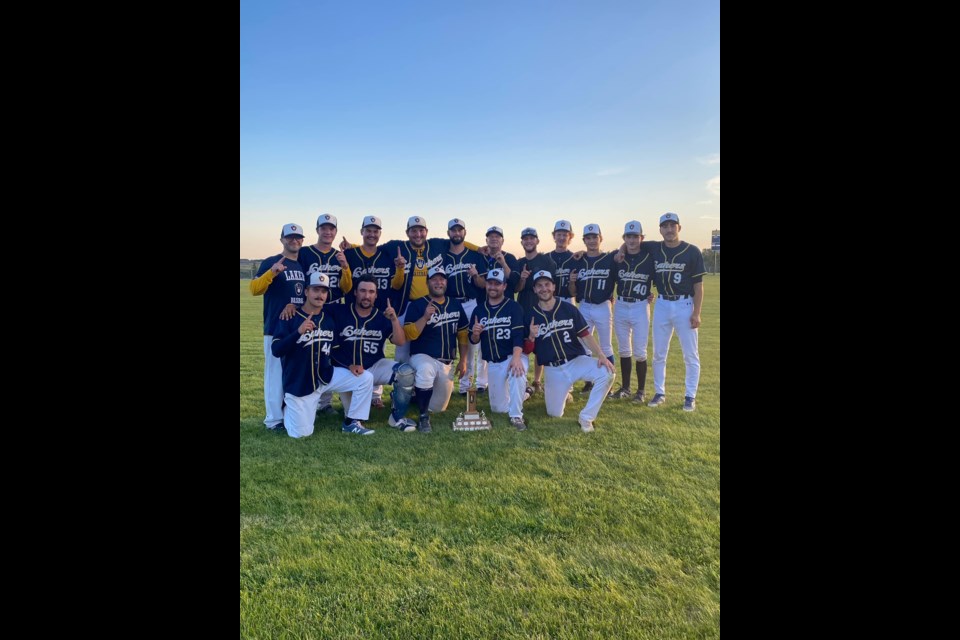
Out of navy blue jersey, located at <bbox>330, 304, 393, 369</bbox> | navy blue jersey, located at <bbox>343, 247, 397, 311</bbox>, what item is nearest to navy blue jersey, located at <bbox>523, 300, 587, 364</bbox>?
navy blue jersey, located at <bbox>330, 304, 393, 369</bbox>

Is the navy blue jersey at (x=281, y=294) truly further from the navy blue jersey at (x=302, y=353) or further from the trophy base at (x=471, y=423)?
the trophy base at (x=471, y=423)

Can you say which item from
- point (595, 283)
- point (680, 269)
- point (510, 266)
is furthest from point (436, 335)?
point (680, 269)

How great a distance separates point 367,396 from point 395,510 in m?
2.25

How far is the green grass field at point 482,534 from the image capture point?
2725 millimetres

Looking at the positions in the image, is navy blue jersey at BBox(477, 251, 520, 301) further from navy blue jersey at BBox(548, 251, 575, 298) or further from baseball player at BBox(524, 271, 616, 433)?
baseball player at BBox(524, 271, 616, 433)

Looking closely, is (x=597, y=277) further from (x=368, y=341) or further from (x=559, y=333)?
(x=368, y=341)

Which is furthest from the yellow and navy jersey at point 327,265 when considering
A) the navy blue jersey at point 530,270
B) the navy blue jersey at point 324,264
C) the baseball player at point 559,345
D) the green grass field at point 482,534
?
the baseball player at point 559,345

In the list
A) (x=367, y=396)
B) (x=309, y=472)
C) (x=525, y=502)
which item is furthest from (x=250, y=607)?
(x=367, y=396)

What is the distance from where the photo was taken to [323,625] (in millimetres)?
2662

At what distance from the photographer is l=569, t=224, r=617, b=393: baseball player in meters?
7.28

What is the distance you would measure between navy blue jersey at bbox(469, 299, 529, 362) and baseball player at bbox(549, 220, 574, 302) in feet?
3.89

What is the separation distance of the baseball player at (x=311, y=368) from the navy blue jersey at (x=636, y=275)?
161 inches

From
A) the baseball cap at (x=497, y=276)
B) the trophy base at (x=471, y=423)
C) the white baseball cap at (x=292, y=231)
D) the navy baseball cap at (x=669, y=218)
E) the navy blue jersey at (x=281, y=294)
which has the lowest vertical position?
the trophy base at (x=471, y=423)

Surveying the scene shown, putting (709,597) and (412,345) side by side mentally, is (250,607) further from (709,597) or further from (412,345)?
(412,345)
